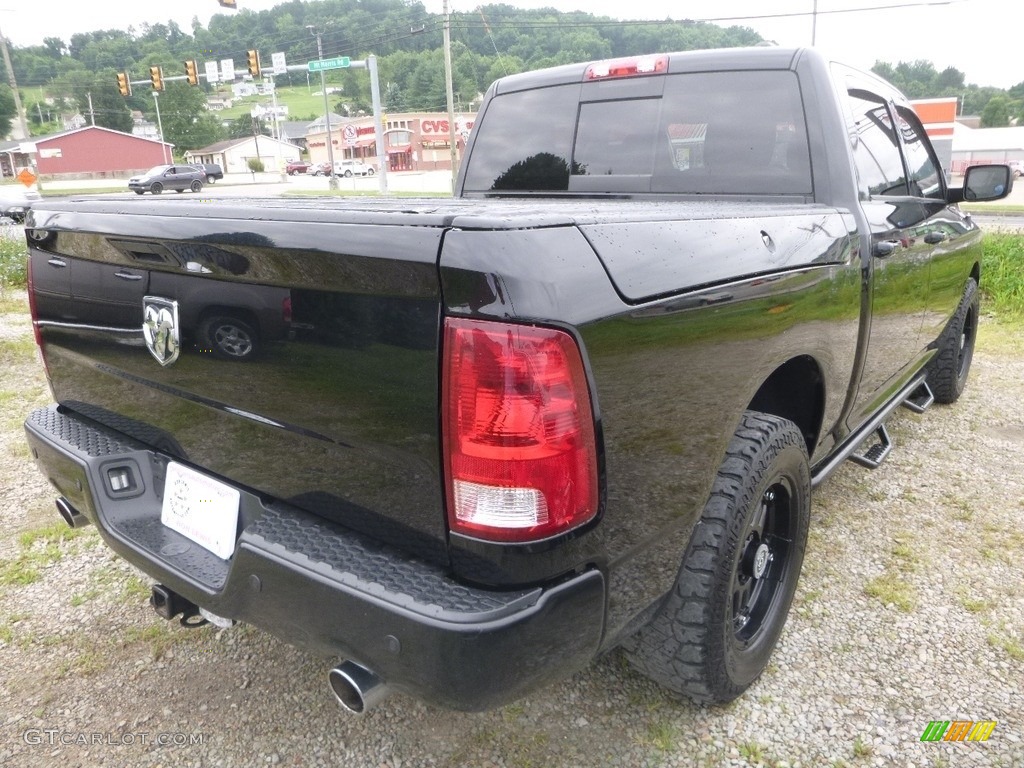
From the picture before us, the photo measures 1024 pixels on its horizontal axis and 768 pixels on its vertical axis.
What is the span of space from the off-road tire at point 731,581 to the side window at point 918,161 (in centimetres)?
209

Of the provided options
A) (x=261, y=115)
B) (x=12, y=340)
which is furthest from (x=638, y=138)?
(x=261, y=115)

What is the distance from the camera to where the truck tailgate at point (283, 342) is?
1369 mm

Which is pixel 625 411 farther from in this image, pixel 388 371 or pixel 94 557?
pixel 94 557

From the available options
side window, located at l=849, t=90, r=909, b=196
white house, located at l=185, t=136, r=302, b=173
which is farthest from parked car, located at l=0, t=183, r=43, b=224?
white house, located at l=185, t=136, r=302, b=173

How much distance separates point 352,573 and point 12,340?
6826 mm

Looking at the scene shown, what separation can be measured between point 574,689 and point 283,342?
1396 millimetres

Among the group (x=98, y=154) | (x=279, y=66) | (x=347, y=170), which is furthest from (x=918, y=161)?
(x=98, y=154)

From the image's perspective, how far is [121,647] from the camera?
2502 millimetres

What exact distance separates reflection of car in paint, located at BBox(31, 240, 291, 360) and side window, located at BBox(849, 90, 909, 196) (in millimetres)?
2283

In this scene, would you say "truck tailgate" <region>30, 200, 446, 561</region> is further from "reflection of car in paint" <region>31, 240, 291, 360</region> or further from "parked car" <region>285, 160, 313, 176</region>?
"parked car" <region>285, 160, 313, 176</region>

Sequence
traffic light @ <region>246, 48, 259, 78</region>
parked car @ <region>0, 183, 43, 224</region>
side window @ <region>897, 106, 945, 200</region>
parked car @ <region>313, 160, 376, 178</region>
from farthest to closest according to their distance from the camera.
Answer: parked car @ <region>313, 160, 376, 178</region>
traffic light @ <region>246, 48, 259, 78</region>
parked car @ <region>0, 183, 43, 224</region>
side window @ <region>897, 106, 945, 200</region>

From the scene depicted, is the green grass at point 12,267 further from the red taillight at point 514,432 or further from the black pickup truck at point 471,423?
the red taillight at point 514,432

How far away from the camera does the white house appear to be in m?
80.8

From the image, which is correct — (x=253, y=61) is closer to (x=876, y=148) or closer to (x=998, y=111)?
(x=876, y=148)
